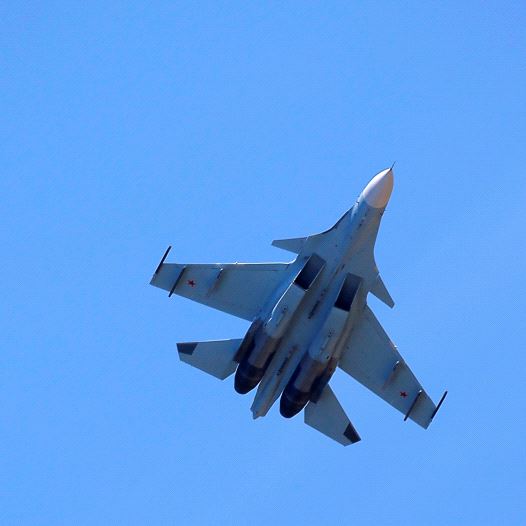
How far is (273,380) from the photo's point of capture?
129 ft

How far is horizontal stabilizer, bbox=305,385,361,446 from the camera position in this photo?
4022cm

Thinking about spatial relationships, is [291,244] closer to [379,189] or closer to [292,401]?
[379,189]

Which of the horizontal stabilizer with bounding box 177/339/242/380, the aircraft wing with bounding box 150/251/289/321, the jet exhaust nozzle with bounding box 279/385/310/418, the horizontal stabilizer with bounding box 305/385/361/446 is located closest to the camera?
the jet exhaust nozzle with bounding box 279/385/310/418

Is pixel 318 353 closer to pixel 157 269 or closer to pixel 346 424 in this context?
pixel 346 424

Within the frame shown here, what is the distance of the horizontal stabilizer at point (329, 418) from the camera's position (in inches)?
1583

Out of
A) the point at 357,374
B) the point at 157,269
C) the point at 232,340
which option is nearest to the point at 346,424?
the point at 357,374

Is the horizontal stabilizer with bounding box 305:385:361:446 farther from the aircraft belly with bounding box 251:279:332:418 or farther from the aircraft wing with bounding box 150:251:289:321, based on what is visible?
the aircraft wing with bounding box 150:251:289:321

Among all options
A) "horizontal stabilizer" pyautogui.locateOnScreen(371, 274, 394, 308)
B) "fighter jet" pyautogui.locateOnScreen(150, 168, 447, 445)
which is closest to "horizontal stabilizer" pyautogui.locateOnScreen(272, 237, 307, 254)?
"fighter jet" pyautogui.locateOnScreen(150, 168, 447, 445)

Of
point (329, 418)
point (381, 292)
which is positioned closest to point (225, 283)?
point (381, 292)

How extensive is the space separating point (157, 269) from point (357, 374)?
8.72 meters

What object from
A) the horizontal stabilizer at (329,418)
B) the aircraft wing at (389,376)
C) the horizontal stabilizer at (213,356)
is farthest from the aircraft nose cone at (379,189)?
the horizontal stabilizer at (329,418)

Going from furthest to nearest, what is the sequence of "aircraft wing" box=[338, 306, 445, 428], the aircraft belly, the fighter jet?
"aircraft wing" box=[338, 306, 445, 428]
the aircraft belly
the fighter jet

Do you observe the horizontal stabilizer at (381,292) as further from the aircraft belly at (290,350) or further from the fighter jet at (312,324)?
the aircraft belly at (290,350)

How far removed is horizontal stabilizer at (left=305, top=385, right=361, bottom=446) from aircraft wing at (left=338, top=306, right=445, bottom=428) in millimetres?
1608
